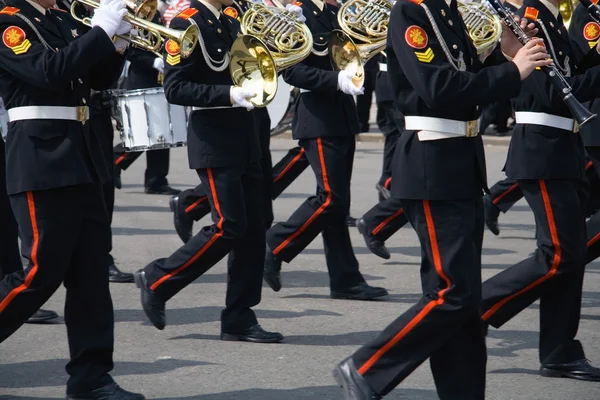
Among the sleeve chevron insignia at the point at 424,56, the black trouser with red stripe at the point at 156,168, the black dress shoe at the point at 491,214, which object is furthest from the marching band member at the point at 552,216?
the black trouser with red stripe at the point at 156,168

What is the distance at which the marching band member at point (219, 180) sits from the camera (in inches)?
226

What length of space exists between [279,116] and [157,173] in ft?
6.82

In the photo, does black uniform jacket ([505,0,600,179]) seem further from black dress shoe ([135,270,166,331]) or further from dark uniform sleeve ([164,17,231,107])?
black dress shoe ([135,270,166,331])

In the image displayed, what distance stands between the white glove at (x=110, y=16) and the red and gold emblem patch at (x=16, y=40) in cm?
27

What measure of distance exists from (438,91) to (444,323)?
79 cm

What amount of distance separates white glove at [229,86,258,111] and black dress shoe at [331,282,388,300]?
5.13 feet

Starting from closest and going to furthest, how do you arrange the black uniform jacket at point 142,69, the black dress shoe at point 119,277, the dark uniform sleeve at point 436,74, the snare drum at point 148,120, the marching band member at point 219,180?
the dark uniform sleeve at point 436,74, the marching band member at point 219,180, the black dress shoe at point 119,277, the snare drum at point 148,120, the black uniform jacket at point 142,69

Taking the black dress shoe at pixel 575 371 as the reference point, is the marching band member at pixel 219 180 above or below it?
above

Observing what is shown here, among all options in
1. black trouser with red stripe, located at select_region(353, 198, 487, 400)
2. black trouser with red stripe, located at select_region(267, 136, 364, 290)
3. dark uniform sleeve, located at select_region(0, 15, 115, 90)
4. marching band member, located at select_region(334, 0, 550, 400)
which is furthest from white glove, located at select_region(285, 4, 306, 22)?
black trouser with red stripe, located at select_region(353, 198, 487, 400)

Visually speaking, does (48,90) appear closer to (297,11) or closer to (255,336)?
(255,336)

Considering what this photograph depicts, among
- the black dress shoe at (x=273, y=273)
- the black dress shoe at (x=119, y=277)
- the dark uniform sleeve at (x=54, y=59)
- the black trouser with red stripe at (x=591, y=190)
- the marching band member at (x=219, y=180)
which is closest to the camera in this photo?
the dark uniform sleeve at (x=54, y=59)

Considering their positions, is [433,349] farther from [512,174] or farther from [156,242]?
[156,242]

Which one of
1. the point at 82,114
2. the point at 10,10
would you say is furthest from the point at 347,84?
the point at 10,10

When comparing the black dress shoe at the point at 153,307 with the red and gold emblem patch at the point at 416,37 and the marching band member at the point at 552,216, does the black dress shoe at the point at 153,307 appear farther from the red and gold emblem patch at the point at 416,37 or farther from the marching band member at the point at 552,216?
the red and gold emblem patch at the point at 416,37
